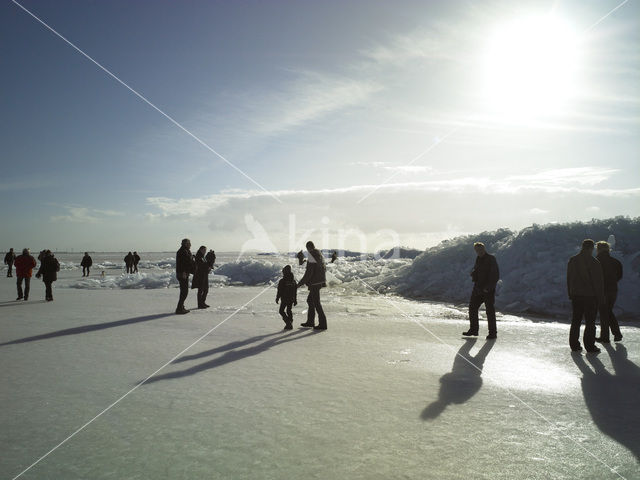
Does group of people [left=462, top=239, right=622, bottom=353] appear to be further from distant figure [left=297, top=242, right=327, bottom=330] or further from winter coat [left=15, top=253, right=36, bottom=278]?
winter coat [left=15, top=253, right=36, bottom=278]

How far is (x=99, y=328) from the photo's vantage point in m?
10.3

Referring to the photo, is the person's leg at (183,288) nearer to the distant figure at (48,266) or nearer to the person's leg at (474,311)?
the distant figure at (48,266)

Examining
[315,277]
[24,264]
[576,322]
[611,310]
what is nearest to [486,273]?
[576,322]

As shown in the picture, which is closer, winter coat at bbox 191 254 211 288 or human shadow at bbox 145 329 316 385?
human shadow at bbox 145 329 316 385

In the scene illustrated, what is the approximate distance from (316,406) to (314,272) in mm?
5358

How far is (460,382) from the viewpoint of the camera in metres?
5.97

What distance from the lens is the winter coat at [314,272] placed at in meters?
10.1

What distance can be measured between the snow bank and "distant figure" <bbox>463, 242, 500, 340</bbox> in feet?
19.4

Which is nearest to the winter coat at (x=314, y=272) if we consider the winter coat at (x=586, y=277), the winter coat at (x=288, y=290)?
the winter coat at (x=288, y=290)

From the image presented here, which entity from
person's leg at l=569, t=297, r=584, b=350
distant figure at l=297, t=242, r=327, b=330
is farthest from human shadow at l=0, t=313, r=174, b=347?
person's leg at l=569, t=297, r=584, b=350

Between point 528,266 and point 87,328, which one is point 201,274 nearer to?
point 87,328

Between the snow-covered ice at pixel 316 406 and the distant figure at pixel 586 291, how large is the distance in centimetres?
39

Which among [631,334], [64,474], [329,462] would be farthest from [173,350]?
[631,334]

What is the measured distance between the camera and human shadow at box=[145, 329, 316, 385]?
20.3 ft
